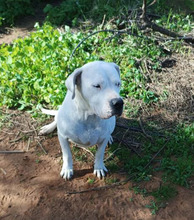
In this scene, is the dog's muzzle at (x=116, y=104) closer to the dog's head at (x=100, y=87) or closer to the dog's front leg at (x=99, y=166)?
the dog's head at (x=100, y=87)

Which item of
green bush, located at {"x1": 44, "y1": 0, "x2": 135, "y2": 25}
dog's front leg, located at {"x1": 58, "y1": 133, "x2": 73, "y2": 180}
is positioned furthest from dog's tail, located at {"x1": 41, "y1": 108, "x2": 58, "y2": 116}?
green bush, located at {"x1": 44, "y1": 0, "x2": 135, "y2": 25}

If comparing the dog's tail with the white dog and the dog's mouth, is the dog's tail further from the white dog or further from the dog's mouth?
the dog's mouth

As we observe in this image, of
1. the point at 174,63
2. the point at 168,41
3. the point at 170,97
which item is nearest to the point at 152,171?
the point at 170,97

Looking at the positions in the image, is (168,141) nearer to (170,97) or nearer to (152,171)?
(152,171)

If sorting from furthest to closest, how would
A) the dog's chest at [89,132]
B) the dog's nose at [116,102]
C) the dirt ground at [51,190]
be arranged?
the dirt ground at [51,190] < the dog's chest at [89,132] < the dog's nose at [116,102]

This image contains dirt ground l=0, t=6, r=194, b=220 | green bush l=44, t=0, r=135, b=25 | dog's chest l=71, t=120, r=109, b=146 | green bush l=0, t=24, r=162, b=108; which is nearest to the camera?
dog's chest l=71, t=120, r=109, b=146

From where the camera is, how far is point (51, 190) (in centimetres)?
302

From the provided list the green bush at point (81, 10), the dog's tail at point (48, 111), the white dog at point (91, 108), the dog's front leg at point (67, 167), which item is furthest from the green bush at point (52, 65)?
the green bush at point (81, 10)

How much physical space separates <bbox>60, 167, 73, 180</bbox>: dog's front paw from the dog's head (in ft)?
3.62

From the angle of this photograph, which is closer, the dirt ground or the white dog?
the white dog

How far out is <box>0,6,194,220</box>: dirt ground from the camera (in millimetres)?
2801

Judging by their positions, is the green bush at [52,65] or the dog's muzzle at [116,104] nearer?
the dog's muzzle at [116,104]

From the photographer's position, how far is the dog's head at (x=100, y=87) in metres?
2.16

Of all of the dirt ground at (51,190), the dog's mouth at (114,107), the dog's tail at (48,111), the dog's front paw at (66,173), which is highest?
the dog's mouth at (114,107)
